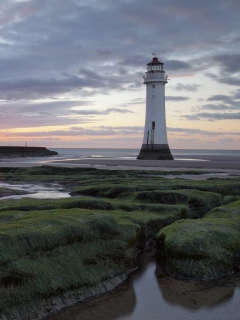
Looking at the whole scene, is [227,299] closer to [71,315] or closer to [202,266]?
[202,266]

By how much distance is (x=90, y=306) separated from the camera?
829cm

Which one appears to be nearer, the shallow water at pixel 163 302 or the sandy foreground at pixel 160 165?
the shallow water at pixel 163 302

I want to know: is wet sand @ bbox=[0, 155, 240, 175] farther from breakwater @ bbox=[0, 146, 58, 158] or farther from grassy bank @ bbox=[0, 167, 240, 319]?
grassy bank @ bbox=[0, 167, 240, 319]

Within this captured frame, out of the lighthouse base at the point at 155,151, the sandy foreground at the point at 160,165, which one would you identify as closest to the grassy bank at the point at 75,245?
the sandy foreground at the point at 160,165

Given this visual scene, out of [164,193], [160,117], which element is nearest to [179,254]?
[164,193]

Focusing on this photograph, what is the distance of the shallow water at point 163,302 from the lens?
8.01 metres

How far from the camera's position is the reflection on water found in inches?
315

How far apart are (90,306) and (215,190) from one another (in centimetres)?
1422

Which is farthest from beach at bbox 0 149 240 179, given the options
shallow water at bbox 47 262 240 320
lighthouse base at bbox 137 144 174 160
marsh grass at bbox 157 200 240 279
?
shallow water at bbox 47 262 240 320

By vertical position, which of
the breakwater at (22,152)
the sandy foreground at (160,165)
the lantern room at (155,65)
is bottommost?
the sandy foreground at (160,165)

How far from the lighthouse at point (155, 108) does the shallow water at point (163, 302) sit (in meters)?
46.9

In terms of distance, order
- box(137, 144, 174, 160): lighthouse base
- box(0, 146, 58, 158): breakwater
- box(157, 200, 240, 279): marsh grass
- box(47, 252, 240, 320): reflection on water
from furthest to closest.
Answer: box(0, 146, 58, 158): breakwater, box(137, 144, 174, 160): lighthouse base, box(157, 200, 240, 279): marsh grass, box(47, 252, 240, 320): reflection on water

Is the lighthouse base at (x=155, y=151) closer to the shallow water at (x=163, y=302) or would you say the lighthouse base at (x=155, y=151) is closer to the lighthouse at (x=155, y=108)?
the lighthouse at (x=155, y=108)

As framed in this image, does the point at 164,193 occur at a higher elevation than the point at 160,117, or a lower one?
lower
